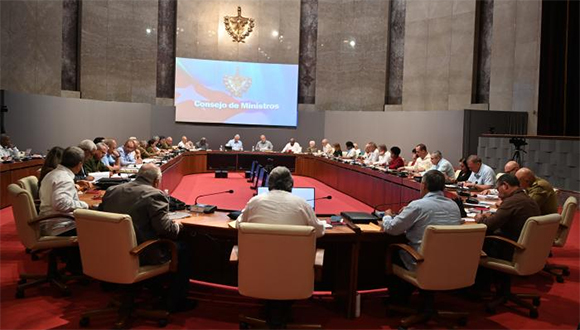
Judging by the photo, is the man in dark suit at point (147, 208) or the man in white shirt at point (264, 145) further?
the man in white shirt at point (264, 145)

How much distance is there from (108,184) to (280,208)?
2.72 m

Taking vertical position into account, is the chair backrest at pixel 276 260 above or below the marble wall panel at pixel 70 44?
below

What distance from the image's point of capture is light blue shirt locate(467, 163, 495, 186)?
6430 mm

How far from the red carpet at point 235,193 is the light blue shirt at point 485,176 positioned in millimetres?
2099

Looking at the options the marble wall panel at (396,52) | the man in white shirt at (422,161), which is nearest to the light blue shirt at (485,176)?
the man in white shirt at (422,161)

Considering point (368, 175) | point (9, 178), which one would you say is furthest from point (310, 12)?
point (9, 178)

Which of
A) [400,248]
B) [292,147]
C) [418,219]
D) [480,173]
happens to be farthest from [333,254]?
[292,147]

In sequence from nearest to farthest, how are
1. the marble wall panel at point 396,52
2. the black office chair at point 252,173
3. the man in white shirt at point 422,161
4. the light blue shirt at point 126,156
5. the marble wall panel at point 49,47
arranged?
the light blue shirt at point 126,156
the man in white shirt at point 422,161
the black office chair at point 252,173
the marble wall panel at point 49,47
the marble wall panel at point 396,52

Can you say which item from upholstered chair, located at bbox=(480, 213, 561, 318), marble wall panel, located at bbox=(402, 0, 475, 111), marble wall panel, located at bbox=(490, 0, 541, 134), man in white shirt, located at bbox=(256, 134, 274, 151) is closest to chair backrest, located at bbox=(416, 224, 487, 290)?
upholstered chair, located at bbox=(480, 213, 561, 318)

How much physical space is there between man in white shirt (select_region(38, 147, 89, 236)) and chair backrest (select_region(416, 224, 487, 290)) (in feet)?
8.29

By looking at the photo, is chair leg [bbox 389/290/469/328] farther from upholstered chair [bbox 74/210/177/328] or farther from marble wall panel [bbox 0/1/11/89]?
marble wall panel [bbox 0/1/11/89]

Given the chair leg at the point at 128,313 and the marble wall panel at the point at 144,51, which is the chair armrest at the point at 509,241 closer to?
the chair leg at the point at 128,313

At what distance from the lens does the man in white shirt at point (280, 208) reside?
3070 millimetres

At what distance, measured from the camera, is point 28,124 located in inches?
417
